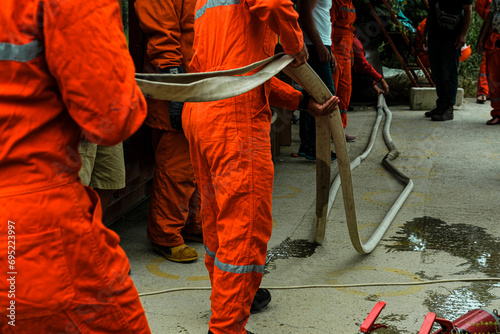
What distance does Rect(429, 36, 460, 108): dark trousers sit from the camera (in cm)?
776

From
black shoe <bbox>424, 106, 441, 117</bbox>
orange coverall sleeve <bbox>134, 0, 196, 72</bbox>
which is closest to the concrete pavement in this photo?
orange coverall sleeve <bbox>134, 0, 196, 72</bbox>

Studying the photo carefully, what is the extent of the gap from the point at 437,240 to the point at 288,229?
985mm

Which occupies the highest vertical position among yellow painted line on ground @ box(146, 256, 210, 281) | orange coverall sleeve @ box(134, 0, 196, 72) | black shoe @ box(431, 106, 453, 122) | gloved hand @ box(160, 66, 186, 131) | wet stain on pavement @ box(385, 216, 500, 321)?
orange coverall sleeve @ box(134, 0, 196, 72)

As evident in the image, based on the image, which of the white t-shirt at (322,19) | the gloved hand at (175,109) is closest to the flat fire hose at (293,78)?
the gloved hand at (175,109)

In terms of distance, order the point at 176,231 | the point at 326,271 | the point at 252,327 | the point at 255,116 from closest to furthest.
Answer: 1. the point at 255,116
2. the point at 252,327
3. the point at 326,271
4. the point at 176,231

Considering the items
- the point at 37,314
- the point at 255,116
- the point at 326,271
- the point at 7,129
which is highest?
the point at 7,129

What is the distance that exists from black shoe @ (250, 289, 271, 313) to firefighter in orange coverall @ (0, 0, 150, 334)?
1.50m

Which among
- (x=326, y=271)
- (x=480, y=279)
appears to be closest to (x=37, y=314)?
(x=326, y=271)

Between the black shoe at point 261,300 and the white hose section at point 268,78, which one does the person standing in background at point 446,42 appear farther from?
the black shoe at point 261,300

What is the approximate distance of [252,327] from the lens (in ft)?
8.73

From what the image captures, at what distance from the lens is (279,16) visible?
217 centimetres

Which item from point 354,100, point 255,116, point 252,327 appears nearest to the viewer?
point 255,116

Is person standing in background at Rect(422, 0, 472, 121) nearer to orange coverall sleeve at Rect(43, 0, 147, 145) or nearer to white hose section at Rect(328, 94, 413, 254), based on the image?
white hose section at Rect(328, 94, 413, 254)

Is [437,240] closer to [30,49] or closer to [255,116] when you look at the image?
[255,116]
